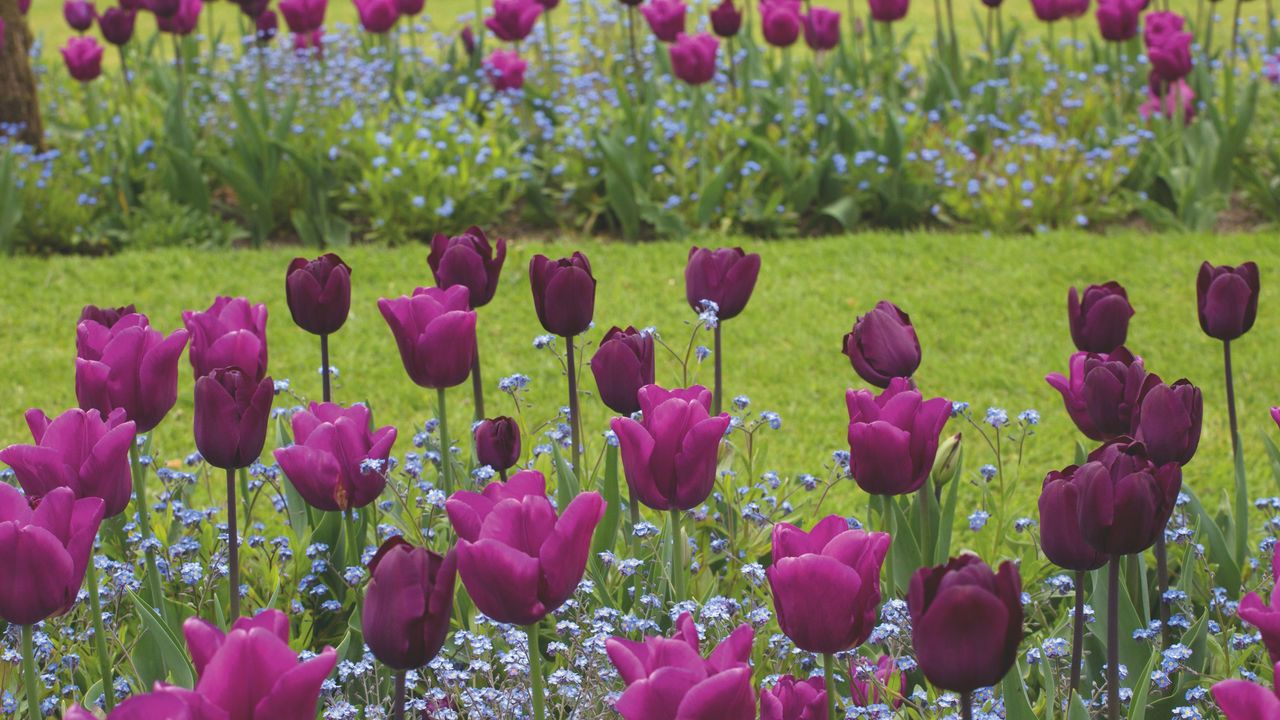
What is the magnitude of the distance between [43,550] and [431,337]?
854 mm

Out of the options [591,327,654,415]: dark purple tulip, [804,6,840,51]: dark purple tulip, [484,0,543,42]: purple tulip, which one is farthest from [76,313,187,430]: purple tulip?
[804,6,840,51]: dark purple tulip

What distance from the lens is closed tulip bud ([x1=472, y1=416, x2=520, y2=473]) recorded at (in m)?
2.77

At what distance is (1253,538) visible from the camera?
3.82 metres

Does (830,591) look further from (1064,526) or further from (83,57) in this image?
(83,57)

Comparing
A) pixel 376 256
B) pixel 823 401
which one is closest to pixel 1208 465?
pixel 823 401

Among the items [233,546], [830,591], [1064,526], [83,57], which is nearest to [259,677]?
[830,591]

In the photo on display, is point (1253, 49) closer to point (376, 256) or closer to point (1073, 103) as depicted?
point (1073, 103)

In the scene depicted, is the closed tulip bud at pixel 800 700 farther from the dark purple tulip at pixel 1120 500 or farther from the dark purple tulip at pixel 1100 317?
the dark purple tulip at pixel 1100 317

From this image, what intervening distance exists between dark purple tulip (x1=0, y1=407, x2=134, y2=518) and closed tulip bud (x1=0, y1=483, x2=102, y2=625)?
16cm

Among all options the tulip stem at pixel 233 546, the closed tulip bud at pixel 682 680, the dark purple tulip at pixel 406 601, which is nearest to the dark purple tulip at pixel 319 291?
the tulip stem at pixel 233 546

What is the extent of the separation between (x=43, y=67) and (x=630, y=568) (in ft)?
22.9

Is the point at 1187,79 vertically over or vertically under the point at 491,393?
over

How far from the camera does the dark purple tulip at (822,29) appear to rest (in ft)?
23.3

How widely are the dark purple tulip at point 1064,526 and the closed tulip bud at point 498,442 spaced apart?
113 centimetres
